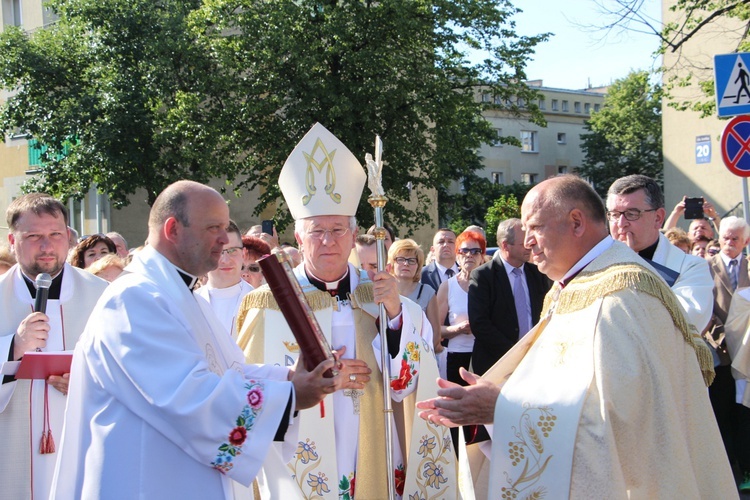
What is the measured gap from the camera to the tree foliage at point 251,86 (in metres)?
21.0

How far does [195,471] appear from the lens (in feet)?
10.2

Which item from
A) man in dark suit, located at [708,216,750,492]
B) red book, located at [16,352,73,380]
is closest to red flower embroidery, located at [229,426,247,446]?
red book, located at [16,352,73,380]

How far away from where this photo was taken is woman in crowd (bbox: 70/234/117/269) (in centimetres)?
739

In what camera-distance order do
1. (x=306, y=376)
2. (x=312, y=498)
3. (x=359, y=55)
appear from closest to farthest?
(x=306, y=376) → (x=312, y=498) → (x=359, y=55)

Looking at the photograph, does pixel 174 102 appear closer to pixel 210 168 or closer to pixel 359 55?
pixel 210 168

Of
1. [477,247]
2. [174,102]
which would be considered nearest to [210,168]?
[174,102]

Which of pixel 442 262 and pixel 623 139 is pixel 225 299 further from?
pixel 623 139

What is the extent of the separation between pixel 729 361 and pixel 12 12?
31.2 meters

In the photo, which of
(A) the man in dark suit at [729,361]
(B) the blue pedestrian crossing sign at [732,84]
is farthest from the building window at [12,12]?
(A) the man in dark suit at [729,361]

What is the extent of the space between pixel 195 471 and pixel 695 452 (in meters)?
1.99

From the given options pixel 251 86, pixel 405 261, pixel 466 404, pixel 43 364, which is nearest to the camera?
pixel 466 404

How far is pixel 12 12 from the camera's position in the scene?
1252 inches

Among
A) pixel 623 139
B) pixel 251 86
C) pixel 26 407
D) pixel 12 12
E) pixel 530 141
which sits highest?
pixel 12 12

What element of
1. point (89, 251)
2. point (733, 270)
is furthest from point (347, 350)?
point (733, 270)
